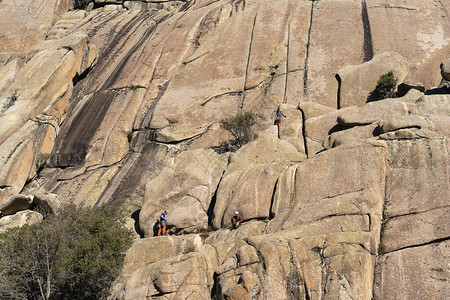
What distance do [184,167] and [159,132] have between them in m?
6.88

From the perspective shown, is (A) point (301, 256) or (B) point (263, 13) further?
(B) point (263, 13)

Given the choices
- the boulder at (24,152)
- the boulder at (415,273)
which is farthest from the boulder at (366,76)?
the boulder at (24,152)

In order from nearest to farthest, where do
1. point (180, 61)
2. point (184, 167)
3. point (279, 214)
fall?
point (279, 214), point (184, 167), point (180, 61)

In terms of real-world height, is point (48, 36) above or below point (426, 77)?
above

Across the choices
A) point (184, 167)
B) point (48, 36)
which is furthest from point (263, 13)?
point (48, 36)

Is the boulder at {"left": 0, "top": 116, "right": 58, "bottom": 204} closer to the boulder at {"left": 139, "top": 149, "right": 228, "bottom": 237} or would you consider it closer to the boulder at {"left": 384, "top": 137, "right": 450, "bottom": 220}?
the boulder at {"left": 139, "top": 149, "right": 228, "bottom": 237}

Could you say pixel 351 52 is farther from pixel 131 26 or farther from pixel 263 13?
pixel 131 26

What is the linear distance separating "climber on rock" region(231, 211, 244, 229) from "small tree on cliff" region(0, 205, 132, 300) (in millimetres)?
5473

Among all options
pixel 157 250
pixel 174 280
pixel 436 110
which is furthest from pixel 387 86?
pixel 174 280

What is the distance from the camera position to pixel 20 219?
97.3 feet

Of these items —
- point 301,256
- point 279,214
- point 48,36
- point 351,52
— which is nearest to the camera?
point 301,256

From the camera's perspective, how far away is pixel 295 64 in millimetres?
36656

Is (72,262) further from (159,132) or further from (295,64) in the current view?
(295,64)

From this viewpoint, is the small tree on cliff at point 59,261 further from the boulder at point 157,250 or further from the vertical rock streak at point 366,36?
the vertical rock streak at point 366,36
